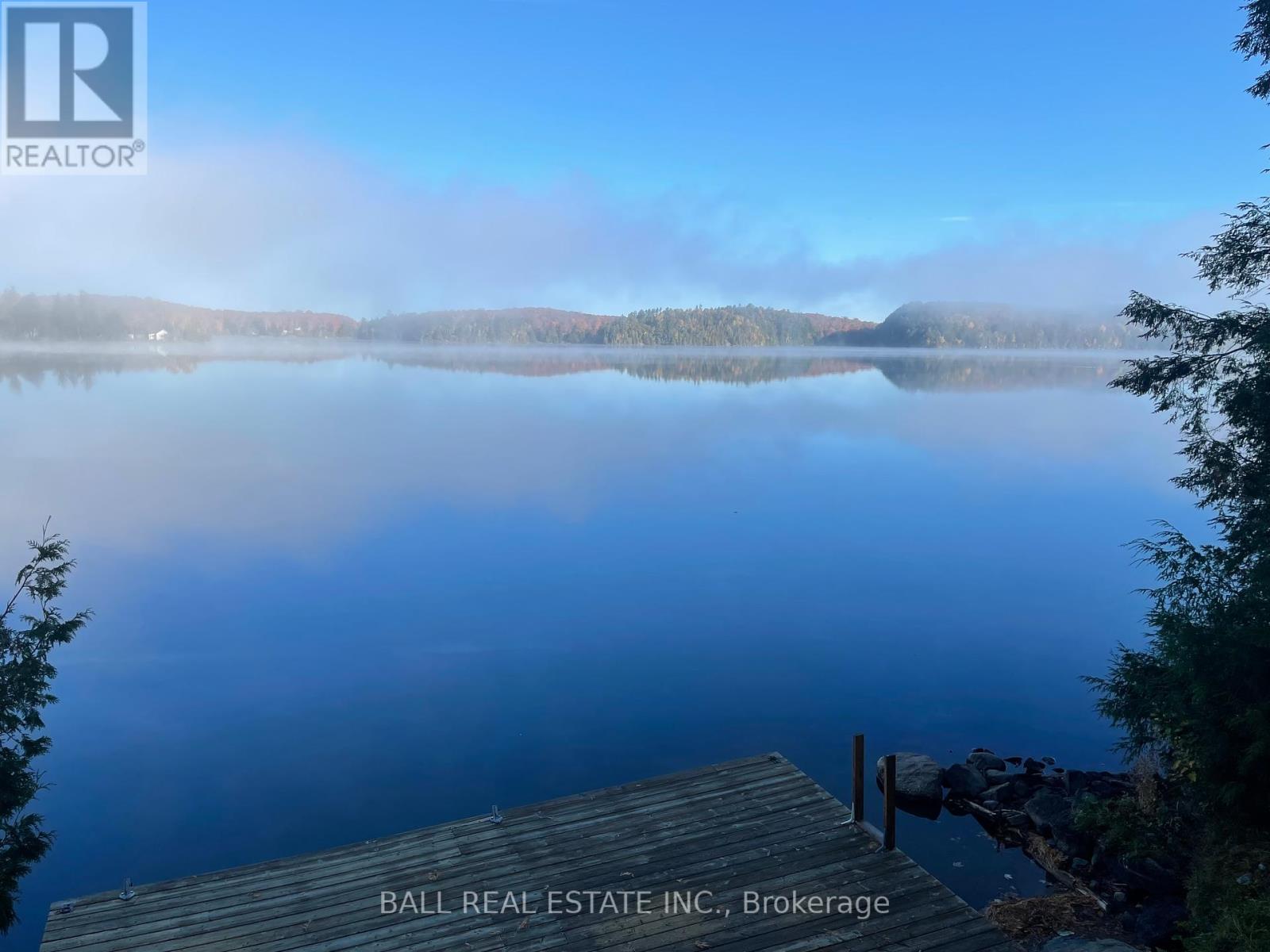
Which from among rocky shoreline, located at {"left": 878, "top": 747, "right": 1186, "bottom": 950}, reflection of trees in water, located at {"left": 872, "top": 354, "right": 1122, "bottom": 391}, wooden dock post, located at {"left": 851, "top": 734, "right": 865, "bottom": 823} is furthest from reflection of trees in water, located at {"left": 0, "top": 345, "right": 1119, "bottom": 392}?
wooden dock post, located at {"left": 851, "top": 734, "right": 865, "bottom": 823}

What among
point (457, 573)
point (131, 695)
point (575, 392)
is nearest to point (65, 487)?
point (457, 573)

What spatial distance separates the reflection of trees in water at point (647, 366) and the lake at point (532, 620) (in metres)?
56.7

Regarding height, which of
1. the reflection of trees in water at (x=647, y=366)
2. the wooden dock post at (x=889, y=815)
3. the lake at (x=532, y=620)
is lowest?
the lake at (x=532, y=620)

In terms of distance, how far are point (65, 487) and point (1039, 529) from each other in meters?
36.2

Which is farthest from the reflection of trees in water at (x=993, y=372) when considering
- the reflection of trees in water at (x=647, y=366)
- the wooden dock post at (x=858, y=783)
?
the wooden dock post at (x=858, y=783)

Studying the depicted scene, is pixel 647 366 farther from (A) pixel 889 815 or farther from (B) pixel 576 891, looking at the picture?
(B) pixel 576 891

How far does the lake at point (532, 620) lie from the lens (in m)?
12.1

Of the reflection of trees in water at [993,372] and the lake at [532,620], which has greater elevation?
the reflection of trees in water at [993,372]

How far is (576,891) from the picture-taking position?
23.5 ft

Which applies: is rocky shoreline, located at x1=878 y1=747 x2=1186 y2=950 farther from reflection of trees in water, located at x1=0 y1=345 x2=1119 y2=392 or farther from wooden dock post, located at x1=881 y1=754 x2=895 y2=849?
reflection of trees in water, located at x1=0 y1=345 x2=1119 y2=392

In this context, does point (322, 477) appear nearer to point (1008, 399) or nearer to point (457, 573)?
point (457, 573)

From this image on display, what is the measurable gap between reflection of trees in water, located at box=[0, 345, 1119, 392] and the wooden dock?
85.0 meters

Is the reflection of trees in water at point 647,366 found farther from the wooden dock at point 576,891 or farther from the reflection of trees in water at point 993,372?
the wooden dock at point 576,891

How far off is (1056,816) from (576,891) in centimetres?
637
